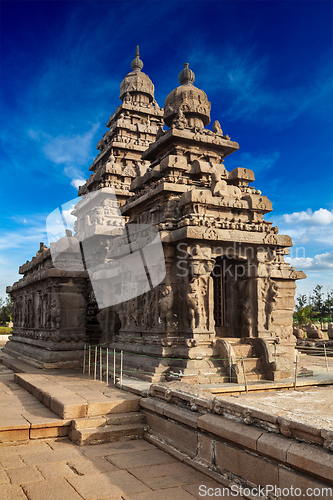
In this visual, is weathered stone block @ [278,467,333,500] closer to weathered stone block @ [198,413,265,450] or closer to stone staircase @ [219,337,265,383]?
weathered stone block @ [198,413,265,450]

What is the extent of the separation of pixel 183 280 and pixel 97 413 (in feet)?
13.8

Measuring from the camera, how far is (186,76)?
1554 cm

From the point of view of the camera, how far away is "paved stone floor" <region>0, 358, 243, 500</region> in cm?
460

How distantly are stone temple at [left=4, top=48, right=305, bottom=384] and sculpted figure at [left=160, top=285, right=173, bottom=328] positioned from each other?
27 mm

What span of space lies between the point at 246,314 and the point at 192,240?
2.65m

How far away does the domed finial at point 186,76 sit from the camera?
1554cm

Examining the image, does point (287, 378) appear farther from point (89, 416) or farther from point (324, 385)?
point (89, 416)

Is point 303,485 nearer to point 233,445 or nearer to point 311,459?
point 311,459

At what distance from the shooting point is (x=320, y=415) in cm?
493

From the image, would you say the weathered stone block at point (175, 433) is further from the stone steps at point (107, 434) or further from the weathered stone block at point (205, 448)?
the stone steps at point (107, 434)

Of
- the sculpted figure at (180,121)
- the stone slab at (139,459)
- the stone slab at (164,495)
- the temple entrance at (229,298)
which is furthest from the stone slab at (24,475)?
the sculpted figure at (180,121)

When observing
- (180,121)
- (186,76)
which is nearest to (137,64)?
(186,76)

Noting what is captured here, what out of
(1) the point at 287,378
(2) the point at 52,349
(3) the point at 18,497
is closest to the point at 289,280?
(1) the point at 287,378

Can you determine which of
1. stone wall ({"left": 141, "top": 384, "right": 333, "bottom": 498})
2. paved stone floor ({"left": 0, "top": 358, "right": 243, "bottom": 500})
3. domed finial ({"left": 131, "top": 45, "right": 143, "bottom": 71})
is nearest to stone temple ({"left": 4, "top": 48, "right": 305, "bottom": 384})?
stone wall ({"left": 141, "top": 384, "right": 333, "bottom": 498})
